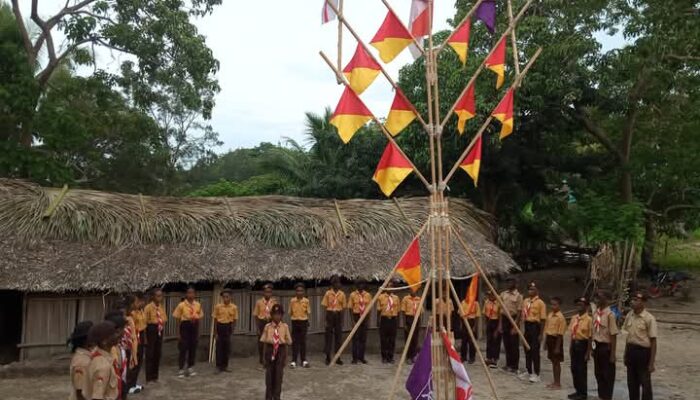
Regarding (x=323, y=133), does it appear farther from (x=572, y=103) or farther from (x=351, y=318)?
(x=351, y=318)

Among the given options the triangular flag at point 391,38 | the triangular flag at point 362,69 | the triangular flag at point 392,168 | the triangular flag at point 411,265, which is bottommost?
the triangular flag at point 411,265

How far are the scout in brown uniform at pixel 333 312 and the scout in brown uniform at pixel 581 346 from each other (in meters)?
3.97

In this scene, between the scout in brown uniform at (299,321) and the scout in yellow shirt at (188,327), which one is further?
the scout in brown uniform at (299,321)

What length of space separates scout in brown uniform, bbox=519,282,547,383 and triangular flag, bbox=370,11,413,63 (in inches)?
190

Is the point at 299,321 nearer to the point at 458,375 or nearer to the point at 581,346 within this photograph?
the point at 581,346

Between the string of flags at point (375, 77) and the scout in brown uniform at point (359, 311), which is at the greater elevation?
the string of flags at point (375, 77)

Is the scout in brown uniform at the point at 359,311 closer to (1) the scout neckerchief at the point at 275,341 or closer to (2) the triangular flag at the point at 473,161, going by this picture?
(1) the scout neckerchief at the point at 275,341

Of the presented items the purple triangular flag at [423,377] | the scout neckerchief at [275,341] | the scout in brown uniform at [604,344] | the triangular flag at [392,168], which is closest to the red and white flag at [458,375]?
the purple triangular flag at [423,377]

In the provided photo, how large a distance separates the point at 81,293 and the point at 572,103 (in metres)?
12.3

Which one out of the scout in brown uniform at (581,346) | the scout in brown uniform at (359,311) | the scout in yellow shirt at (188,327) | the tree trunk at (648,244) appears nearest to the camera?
the scout in brown uniform at (581,346)

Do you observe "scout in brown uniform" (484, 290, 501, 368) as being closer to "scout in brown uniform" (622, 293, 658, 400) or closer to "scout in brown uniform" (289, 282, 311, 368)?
"scout in brown uniform" (622, 293, 658, 400)

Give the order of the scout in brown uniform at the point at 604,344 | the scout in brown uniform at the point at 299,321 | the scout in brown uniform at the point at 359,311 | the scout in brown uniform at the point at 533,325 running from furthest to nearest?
the scout in brown uniform at the point at 359,311, the scout in brown uniform at the point at 299,321, the scout in brown uniform at the point at 533,325, the scout in brown uniform at the point at 604,344

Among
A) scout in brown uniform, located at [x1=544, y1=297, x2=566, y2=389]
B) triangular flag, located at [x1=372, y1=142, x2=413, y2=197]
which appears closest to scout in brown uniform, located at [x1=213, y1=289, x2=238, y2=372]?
triangular flag, located at [x1=372, y1=142, x2=413, y2=197]

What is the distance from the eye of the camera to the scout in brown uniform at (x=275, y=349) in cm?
771
